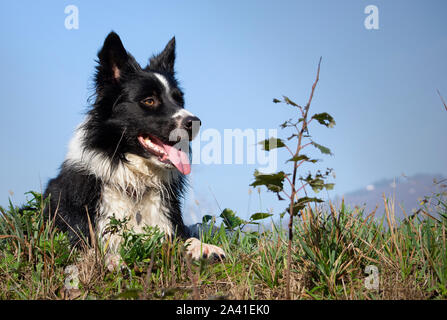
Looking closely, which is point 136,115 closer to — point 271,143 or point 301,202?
point 271,143

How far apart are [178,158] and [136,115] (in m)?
0.75

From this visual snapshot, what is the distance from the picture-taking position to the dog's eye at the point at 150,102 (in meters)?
4.95

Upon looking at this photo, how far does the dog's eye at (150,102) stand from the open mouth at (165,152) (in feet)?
1.27

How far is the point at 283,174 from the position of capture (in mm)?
2553

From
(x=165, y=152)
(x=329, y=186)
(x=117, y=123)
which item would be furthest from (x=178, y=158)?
(x=329, y=186)

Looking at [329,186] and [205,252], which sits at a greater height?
[329,186]

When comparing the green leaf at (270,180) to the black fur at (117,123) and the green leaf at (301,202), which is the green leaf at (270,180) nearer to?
the green leaf at (301,202)

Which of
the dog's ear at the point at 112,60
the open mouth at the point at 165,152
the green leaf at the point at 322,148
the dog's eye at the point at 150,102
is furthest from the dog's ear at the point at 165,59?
the green leaf at the point at 322,148

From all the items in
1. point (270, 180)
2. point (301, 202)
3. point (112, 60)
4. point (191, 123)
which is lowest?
point (301, 202)

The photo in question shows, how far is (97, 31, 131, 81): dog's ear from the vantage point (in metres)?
4.97

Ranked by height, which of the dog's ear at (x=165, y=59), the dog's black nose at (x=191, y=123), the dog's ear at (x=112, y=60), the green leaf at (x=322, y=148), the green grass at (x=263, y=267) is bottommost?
the green grass at (x=263, y=267)

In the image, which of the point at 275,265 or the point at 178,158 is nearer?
the point at 275,265

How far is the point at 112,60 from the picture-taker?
5082 mm

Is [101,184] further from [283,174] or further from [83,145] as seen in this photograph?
[283,174]
